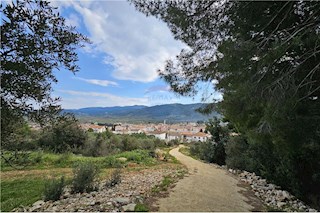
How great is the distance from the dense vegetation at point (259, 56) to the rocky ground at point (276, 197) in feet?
5.73

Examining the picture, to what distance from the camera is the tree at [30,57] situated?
8.02ft

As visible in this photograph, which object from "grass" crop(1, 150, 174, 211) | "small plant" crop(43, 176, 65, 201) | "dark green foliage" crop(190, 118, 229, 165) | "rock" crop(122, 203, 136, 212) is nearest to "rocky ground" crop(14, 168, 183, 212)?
"rock" crop(122, 203, 136, 212)

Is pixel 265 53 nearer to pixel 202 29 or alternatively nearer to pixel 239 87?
pixel 239 87

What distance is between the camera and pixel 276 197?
7352mm

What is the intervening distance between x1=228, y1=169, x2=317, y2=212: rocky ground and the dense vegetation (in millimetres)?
1746

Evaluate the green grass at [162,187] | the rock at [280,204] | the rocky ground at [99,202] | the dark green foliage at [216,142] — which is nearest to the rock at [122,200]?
the rocky ground at [99,202]

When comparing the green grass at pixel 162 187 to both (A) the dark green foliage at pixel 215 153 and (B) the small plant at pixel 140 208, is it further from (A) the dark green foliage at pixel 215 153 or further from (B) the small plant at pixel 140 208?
(A) the dark green foliage at pixel 215 153

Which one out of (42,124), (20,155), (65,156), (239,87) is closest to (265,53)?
Result: (239,87)

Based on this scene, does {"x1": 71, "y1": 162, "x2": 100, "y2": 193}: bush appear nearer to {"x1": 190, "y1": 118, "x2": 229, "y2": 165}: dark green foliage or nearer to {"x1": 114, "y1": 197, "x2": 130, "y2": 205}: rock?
{"x1": 114, "y1": 197, "x2": 130, "y2": 205}: rock

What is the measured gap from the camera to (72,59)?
3104 millimetres

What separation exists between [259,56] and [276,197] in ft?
16.0

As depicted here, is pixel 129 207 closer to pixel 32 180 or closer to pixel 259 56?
pixel 259 56

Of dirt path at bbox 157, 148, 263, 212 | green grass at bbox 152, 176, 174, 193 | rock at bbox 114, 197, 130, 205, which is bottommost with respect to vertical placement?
dirt path at bbox 157, 148, 263, 212

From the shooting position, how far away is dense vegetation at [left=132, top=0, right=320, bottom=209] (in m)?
4.43
